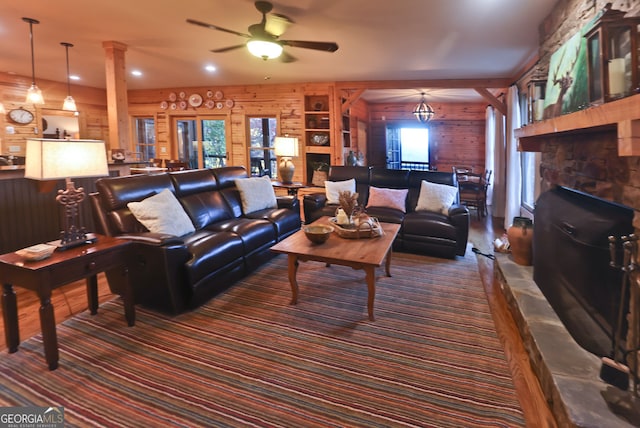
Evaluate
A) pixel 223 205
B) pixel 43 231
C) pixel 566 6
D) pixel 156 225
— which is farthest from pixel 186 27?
→ pixel 566 6

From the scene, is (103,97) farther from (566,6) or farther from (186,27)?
(566,6)

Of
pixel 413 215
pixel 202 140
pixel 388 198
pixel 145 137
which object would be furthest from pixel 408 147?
pixel 145 137

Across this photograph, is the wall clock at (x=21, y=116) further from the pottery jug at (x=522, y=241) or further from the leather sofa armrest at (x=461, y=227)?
the pottery jug at (x=522, y=241)

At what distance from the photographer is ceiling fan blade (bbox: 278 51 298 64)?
4.84 meters

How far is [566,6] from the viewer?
117 inches

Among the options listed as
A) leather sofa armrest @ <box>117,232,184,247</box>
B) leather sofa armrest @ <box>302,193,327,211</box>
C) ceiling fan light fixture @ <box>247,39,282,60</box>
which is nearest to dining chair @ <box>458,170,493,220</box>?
leather sofa armrest @ <box>302,193,327,211</box>

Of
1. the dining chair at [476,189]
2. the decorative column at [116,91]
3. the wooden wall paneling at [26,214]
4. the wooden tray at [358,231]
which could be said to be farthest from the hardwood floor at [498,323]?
the dining chair at [476,189]

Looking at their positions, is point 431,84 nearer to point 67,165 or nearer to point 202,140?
point 202,140

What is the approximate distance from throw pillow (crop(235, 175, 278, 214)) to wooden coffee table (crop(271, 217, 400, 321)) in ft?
4.30

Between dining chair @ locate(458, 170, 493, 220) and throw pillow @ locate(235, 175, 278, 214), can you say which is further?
dining chair @ locate(458, 170, 493, 220)

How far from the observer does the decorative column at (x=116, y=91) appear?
4555mm

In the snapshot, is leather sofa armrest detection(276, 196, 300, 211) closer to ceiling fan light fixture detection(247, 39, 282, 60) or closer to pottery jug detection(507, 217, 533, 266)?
ceiling fan light fixture detection(247, 39, 282, 60)

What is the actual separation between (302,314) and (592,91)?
236 cm

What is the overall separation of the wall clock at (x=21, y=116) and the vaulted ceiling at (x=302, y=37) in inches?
29.3
